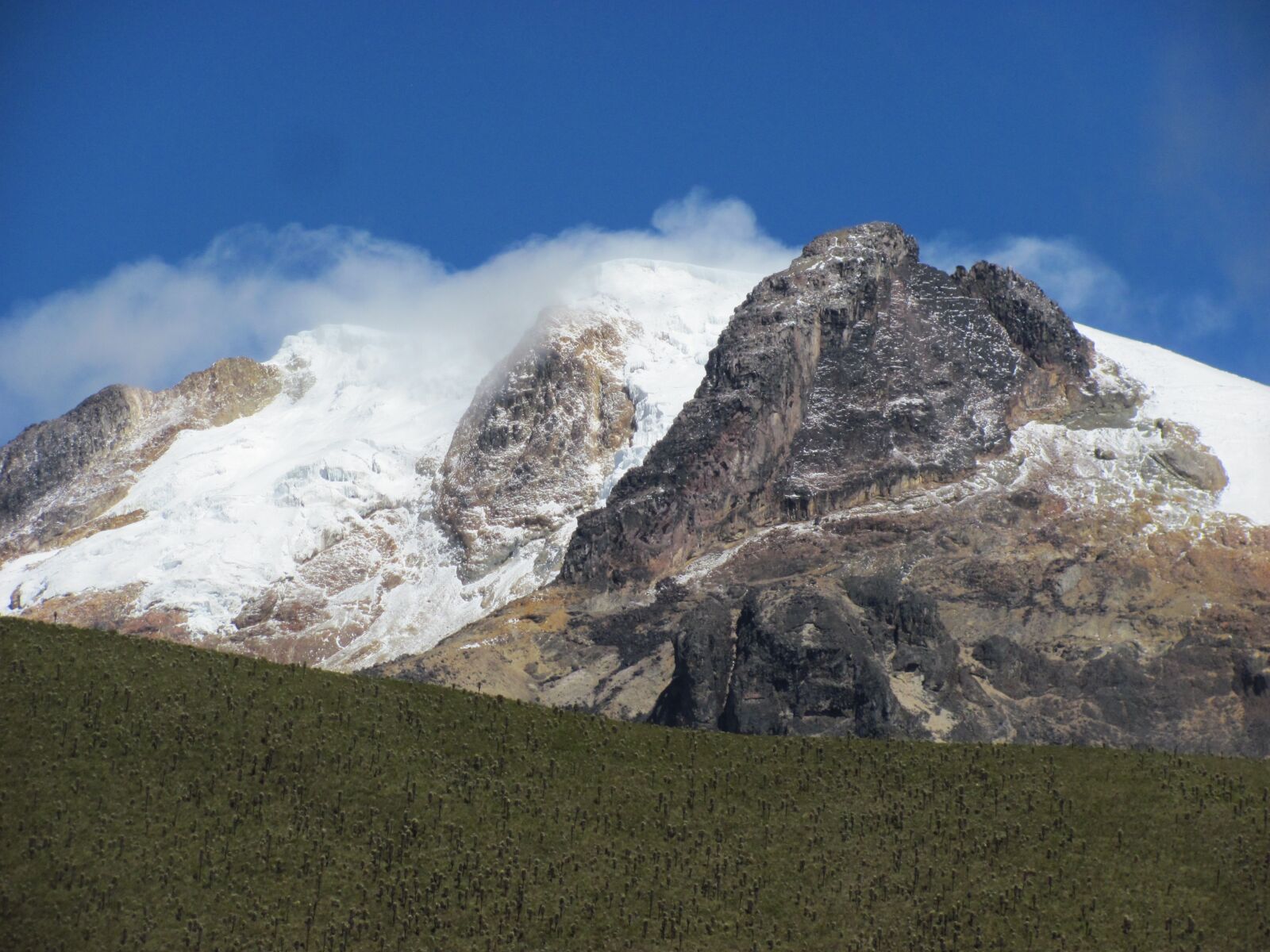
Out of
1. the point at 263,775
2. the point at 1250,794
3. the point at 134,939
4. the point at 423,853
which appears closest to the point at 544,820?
the point at 423,853

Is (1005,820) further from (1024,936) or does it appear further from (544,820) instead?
(544,820)

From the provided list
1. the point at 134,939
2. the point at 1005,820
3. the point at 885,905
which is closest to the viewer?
the point at 134,939

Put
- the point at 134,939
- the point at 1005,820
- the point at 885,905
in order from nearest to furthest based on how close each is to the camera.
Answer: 1. the point at 134,939
2. the point at 885,905
3. the point at 1005,820

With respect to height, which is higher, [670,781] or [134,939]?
[670,781]

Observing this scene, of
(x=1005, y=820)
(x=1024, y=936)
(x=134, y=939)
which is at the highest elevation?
(x=1005, y=820)

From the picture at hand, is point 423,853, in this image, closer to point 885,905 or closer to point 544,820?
point 544,820

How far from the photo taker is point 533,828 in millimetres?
109562

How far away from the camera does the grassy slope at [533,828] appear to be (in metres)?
101

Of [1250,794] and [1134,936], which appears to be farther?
[1250,794]

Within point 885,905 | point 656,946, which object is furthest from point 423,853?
point 885,905

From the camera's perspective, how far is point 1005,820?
111938mm

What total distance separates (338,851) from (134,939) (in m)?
12.2

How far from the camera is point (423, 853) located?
106250 millimetres

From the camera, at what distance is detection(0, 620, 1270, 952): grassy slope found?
101 m
